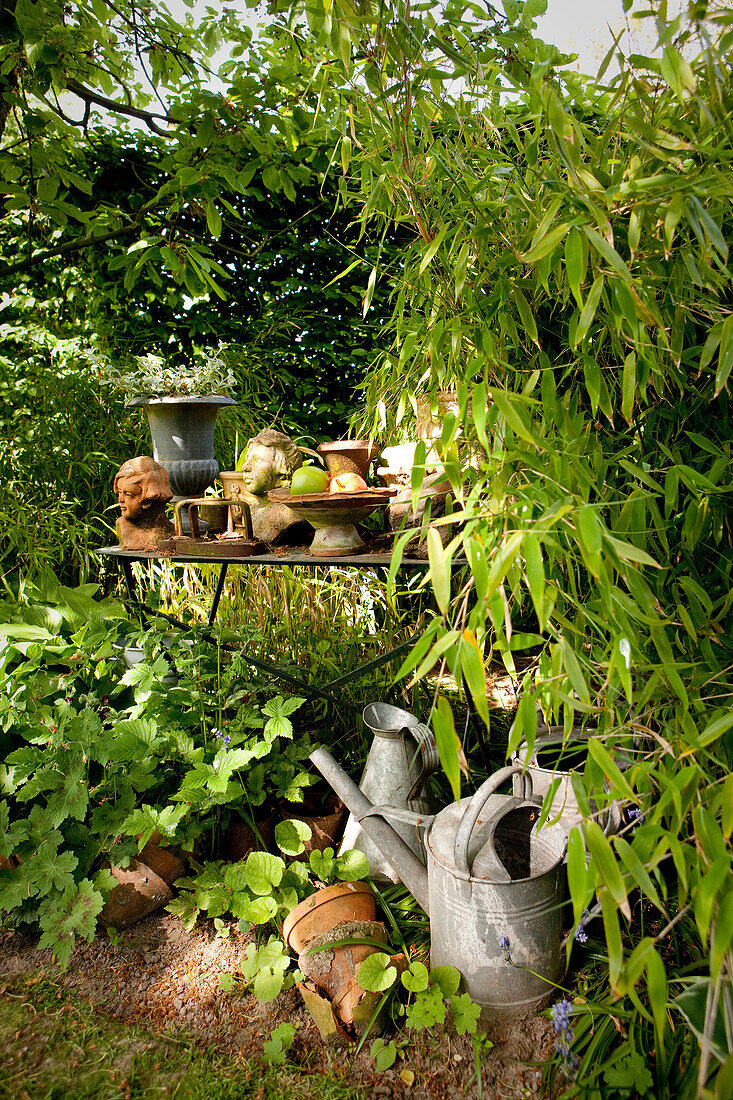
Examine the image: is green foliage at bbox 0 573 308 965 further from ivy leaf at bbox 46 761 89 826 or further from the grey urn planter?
the grey urn planter

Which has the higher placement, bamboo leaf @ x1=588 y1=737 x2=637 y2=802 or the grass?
bamboo leaf @ x1=588 y1=737 x2=637 y2=802

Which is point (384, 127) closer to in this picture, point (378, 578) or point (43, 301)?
point (378, 578)

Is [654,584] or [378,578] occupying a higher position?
[654,584]

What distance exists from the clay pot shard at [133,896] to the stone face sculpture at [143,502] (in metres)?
0.93

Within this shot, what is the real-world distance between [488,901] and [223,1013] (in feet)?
2.17

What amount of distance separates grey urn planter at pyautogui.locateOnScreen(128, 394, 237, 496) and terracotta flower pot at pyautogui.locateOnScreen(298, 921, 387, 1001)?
144cm

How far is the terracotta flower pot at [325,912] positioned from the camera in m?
1.67

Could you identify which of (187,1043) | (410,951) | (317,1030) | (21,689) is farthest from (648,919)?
(21,689)

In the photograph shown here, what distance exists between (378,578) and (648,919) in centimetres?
194

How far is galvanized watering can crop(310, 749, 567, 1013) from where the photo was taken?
1468 millimetres

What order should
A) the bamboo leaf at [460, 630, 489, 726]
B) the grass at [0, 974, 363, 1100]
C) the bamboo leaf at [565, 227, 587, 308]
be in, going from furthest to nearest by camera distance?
the grass at [0, 974, 363, 1100], the bamboo leaf at [565, 227, 587, 308], the bamboo leaf at [460, 630, 489, 726]

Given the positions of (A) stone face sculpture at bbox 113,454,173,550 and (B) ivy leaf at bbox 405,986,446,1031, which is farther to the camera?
(A) stone face sculpture at bbox 113,454,173,550

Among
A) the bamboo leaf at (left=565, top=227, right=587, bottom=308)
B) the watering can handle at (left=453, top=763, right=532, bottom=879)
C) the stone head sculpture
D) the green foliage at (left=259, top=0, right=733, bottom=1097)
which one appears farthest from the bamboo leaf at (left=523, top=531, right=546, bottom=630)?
the stone head sculpture

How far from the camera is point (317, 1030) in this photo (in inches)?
61.6
